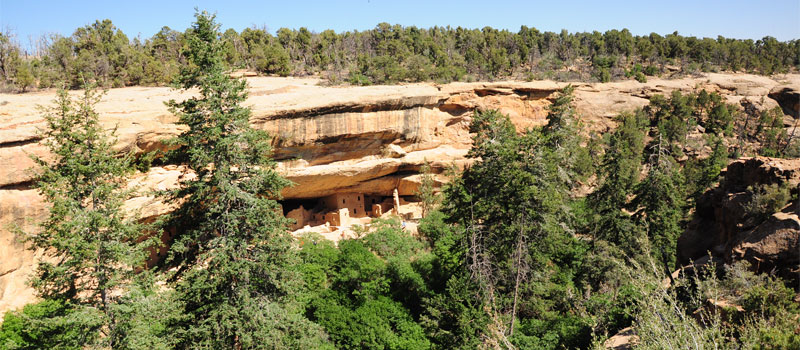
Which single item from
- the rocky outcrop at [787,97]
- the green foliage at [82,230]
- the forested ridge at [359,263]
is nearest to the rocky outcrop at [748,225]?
the forested ridge at [359,263]

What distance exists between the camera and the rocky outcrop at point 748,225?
11344 millimetres

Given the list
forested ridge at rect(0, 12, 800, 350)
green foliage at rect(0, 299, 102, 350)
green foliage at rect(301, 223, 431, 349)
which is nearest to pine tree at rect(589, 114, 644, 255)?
forested ridge at rect(0, 12, 800, 350)

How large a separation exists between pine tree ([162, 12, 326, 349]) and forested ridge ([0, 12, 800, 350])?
0.05 metres

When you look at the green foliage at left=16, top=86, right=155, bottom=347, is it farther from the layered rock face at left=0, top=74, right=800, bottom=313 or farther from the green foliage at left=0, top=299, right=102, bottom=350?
the layered rock face at left=0, top=74, right=800, bottom=313

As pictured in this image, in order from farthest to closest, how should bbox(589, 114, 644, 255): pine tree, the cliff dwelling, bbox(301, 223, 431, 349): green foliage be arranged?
1. the cliff dwelling
2. bbox(589, 114, 644, 255): pine tree
3. bbox(301, 223, 431, 349): green foliage

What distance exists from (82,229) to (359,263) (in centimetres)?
1179

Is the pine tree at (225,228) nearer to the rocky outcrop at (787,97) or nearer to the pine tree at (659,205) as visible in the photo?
the pine tree at (659,205)

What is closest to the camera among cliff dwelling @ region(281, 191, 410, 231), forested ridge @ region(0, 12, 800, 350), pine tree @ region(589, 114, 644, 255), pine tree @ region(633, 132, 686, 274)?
forested ridge @ region(0, 12, 800, 350)

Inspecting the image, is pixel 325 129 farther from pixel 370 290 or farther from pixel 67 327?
pixel 67 327

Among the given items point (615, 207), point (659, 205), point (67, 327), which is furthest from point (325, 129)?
point (659, 205)

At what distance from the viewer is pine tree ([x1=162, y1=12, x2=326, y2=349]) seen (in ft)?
37.3

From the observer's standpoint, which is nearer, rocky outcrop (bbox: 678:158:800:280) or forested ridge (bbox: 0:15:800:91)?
rocky outcrop (bbox: 678:158:800:280)

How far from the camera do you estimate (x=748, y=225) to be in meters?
13.2

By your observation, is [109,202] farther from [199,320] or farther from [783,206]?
[783,206]
